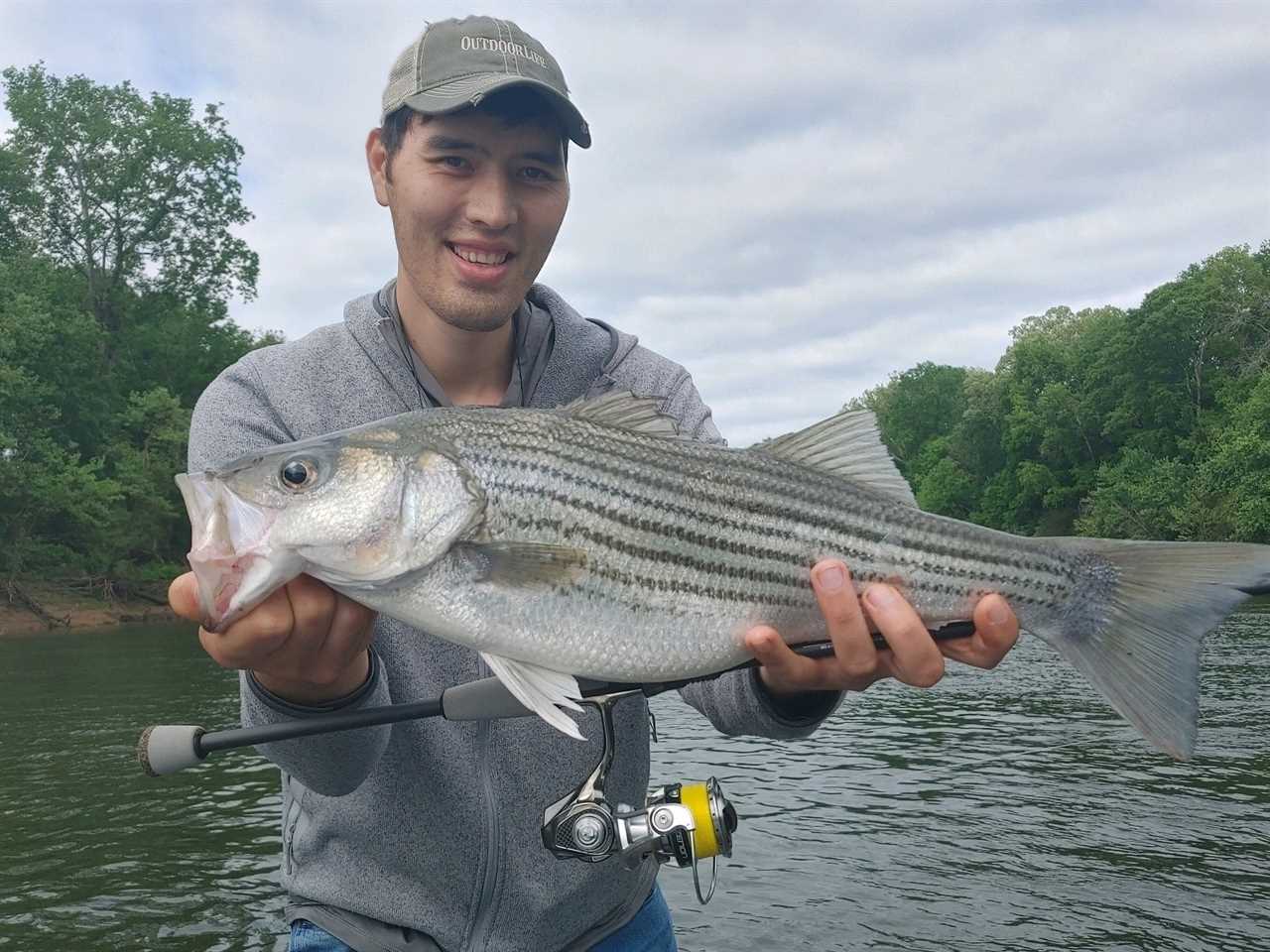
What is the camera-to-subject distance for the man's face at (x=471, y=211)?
364 centimetres

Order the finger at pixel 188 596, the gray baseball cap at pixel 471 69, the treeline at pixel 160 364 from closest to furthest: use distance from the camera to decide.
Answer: the finger at pixel 188 596 < the gray baseball cap at pixel 471 69 < the treeline at pixel 160 364

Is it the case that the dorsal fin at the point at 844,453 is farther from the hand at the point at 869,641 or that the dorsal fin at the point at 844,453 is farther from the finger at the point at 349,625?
the finger at the point at 349,625

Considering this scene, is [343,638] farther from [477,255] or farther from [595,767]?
[477,255]

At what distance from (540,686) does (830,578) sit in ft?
3.22

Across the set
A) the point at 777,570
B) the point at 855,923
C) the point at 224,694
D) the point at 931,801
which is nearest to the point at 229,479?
the point at 777,570

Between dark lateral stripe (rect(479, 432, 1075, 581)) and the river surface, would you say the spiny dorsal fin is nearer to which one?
dark lateral stripe (rect(479, 432, 1075, 581))

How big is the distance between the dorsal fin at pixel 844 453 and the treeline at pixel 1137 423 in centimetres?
4751

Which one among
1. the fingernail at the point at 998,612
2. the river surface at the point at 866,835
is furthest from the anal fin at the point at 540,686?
the river surface at the point at 866,835

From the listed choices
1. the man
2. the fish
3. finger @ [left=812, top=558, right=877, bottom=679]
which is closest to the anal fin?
the fish

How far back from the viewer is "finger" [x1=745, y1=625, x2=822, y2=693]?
326cm

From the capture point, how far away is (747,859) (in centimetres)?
1173

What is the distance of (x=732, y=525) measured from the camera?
339cm

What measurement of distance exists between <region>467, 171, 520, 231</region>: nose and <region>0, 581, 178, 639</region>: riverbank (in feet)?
126

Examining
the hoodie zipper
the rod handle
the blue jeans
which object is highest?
the rod handle
